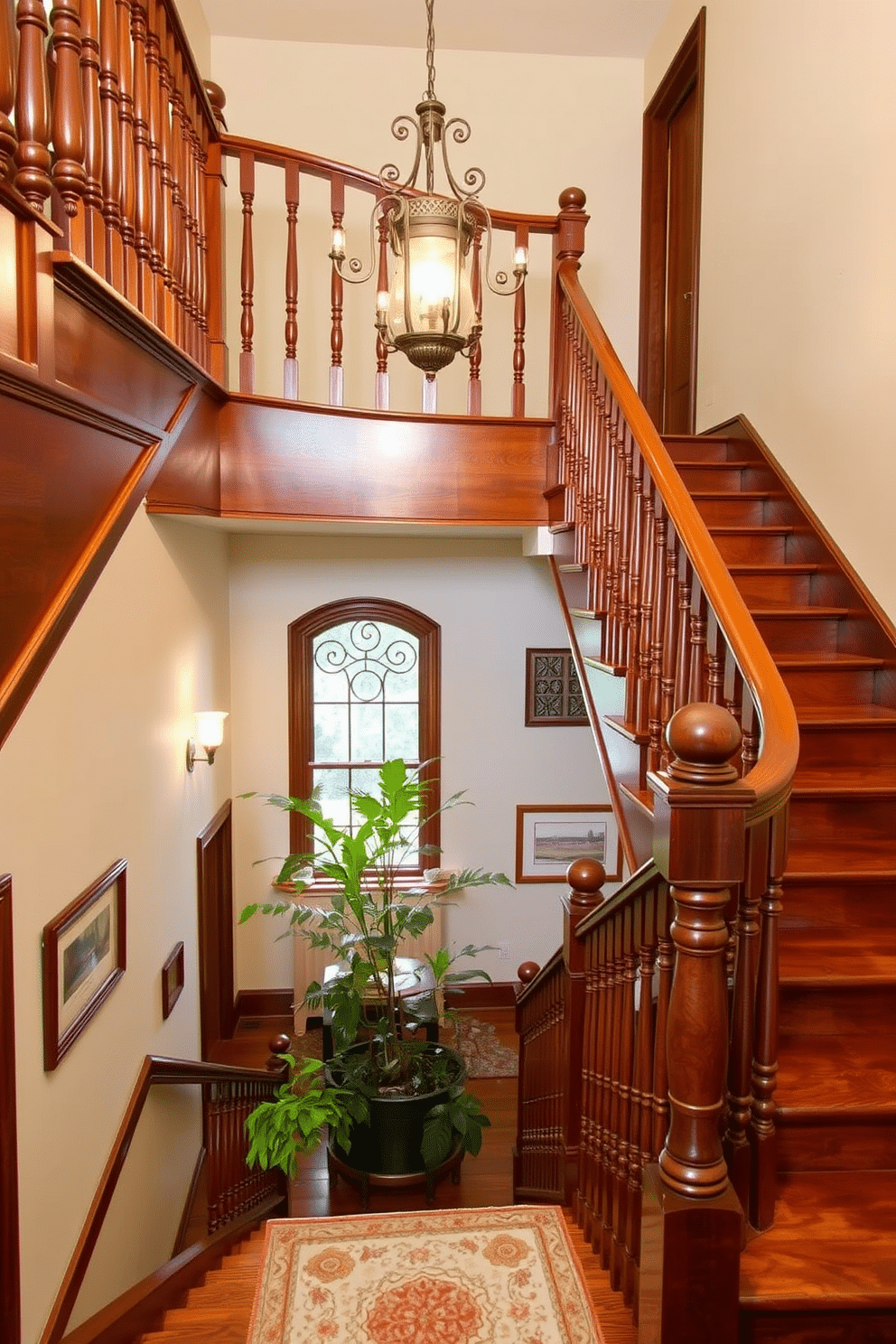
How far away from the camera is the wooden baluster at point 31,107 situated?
5.01 feet

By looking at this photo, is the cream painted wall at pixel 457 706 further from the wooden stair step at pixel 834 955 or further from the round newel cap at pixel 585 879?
the wooden stair step at pixel 834 955

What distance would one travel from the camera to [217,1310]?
266 centimetres

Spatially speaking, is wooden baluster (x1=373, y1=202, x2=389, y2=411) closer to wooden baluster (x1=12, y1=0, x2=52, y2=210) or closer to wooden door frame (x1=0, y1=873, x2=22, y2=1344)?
wooden baluster (x1=12, y1=0, x2=52, y2=210)

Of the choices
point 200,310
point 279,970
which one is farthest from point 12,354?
point 279,970

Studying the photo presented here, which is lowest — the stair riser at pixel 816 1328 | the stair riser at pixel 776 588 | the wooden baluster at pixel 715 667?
the stair riser at pixel 816 1328

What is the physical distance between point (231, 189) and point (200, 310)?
2957 millimetres

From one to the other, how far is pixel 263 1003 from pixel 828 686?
431 centimetres

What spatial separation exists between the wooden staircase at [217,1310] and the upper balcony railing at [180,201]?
240 cm

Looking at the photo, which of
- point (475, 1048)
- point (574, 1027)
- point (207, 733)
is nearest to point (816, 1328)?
point (574, 1027)

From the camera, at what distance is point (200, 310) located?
10.5 ft

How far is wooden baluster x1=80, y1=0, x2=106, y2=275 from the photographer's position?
1932mm

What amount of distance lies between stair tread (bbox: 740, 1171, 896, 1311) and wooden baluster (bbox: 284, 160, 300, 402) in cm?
303

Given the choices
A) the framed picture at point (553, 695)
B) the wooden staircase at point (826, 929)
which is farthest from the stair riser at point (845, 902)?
the framed picture at point (553, 695)

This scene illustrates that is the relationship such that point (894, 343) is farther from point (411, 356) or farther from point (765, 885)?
point (765, 885)
